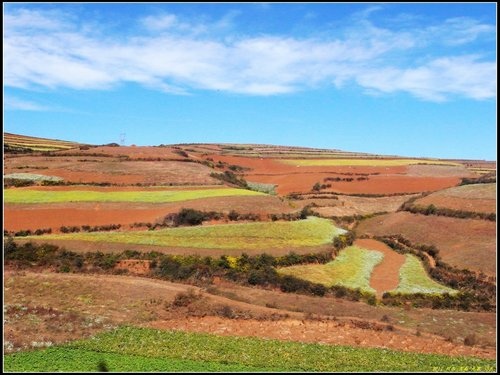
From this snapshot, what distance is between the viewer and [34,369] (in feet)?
58.5

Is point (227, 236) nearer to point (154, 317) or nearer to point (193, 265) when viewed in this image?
point (193, 265)

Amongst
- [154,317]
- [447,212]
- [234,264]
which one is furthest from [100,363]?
[447,212]

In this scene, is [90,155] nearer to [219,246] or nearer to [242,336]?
→ [219,246]

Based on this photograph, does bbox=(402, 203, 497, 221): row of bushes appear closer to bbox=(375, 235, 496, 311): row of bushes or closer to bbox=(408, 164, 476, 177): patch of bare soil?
Result: bbox=(375, 235, 496, 311): row of bushes

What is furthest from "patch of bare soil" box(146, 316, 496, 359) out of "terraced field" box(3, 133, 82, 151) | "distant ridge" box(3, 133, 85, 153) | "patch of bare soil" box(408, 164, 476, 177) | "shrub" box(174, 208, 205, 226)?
"terraced field" box(3, 133, 82, 151)

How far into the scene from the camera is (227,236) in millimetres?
45469

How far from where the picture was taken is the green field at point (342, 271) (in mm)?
37872

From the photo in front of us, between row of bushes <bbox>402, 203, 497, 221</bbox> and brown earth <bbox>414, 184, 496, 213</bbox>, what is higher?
brown earth <bbox>414, 184, 496, 213</bbox>

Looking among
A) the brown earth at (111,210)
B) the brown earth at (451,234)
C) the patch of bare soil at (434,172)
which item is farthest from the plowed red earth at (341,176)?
the brown earth at (111,210)

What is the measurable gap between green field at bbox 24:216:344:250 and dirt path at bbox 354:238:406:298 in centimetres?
521

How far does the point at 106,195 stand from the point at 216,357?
44835 mm

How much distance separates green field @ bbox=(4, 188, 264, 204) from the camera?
57.9 m

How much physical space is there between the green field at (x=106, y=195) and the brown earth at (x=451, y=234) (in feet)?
58.2

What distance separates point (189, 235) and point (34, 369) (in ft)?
90.4
